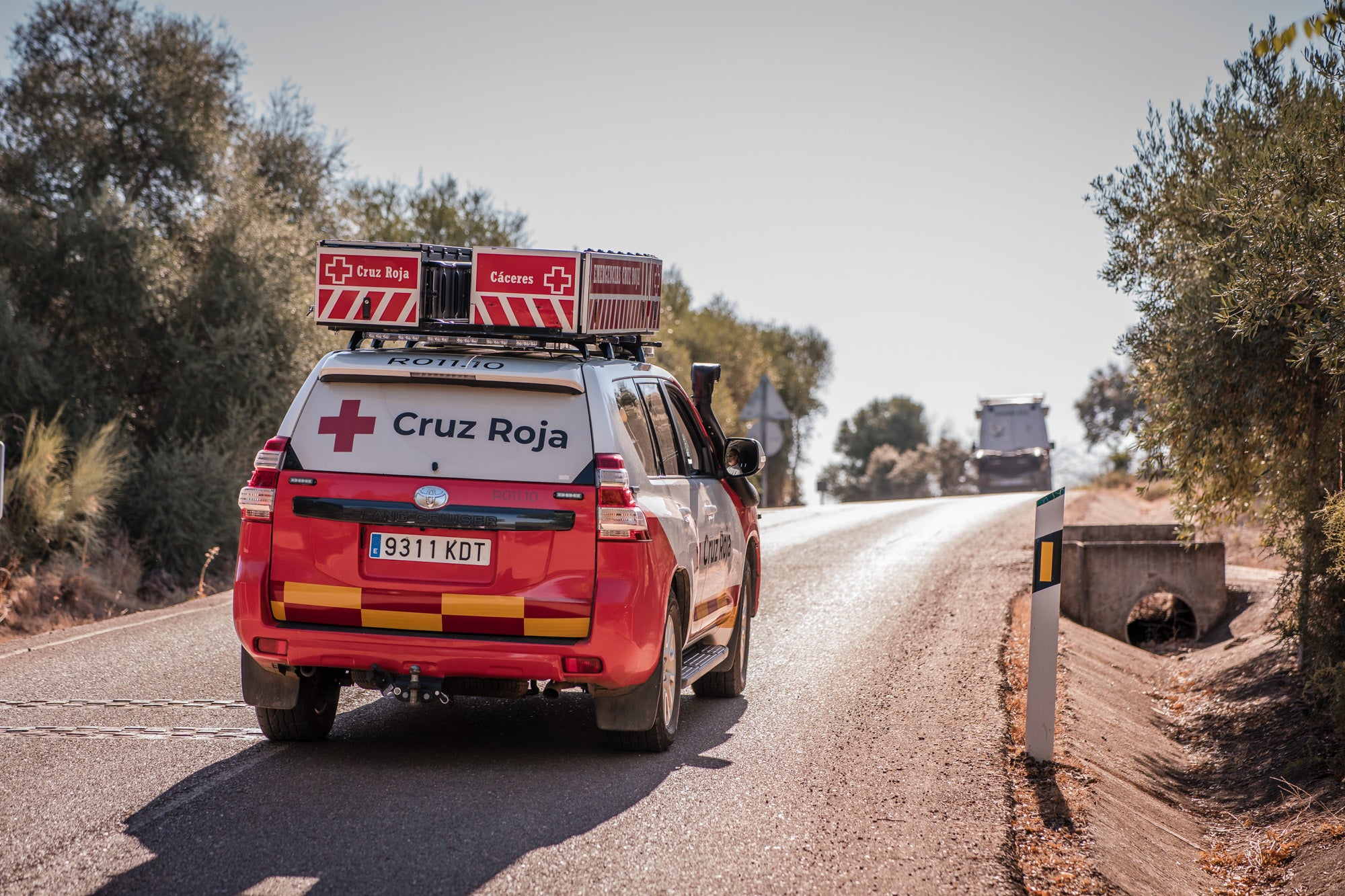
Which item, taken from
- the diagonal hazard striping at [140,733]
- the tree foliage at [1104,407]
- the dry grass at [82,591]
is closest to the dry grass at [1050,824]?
the diagonal hazard striping at [140,733]

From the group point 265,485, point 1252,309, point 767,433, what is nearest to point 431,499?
point 265,485

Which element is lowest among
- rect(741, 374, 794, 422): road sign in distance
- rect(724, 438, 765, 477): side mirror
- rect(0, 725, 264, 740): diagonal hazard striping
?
rect(0, 725, 264, 740): diagonal hazard striping

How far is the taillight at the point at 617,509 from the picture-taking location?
5699 mm

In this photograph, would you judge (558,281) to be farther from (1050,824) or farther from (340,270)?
(1050,824)

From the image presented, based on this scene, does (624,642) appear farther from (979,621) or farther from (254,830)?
(979,621)

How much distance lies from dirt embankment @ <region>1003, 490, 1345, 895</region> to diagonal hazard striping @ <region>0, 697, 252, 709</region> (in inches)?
175

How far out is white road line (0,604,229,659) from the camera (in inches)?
368

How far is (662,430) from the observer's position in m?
6.95

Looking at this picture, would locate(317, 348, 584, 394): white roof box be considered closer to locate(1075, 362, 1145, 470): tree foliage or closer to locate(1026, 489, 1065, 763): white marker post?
locate(1026, 489, 1065, 763): white marker post

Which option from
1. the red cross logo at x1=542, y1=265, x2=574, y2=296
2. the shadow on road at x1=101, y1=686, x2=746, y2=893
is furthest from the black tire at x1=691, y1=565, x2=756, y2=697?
the red cross logo at x1=542, y1=265, x2=574, y2=296

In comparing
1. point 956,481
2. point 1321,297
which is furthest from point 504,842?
point 956,481

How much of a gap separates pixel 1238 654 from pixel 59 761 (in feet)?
34.4

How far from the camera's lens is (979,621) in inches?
446

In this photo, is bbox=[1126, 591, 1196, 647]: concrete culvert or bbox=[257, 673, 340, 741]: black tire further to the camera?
bbox=[1126, 591, 1196, 647]: concrete culvert
